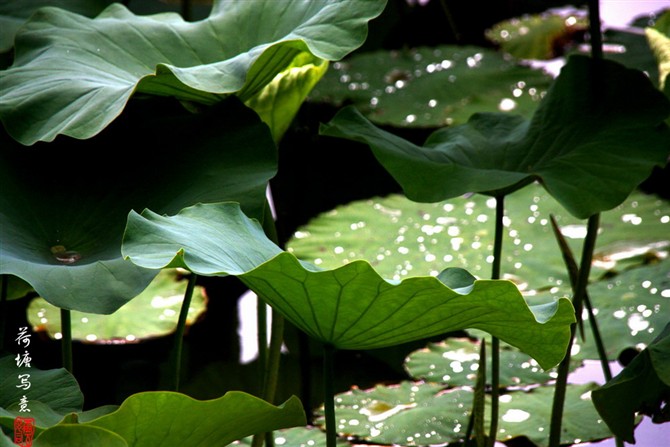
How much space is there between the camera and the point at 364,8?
1074 mm

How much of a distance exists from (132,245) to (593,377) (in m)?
1.02

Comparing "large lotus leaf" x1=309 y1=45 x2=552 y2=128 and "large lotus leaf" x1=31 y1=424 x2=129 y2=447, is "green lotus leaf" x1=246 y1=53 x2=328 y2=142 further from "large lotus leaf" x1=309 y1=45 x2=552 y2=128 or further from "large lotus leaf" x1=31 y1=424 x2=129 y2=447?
"large lotus leaf" x1=309 y1=45 x2=552 y2=128

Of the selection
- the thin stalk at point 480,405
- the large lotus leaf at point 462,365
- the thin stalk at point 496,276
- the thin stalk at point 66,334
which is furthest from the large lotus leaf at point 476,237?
the thin stalk at point 66,334

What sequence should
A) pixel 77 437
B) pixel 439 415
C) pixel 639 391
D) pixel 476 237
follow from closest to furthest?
1. pixel 77 437
2. pixel 639 391
3. pixel 439 415
4. pixel 476 237

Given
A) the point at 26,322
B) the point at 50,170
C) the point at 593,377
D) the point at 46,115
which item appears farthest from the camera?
the point at 26,322

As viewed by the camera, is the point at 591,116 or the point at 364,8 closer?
the point at 364,8

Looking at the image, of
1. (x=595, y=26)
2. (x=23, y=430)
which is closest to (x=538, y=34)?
(x=595, y=26)

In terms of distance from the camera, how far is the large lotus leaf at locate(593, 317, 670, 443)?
0.93m

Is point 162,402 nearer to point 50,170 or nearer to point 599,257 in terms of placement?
point 50,170

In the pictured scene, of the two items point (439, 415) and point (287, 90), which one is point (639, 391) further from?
point (287, 90)

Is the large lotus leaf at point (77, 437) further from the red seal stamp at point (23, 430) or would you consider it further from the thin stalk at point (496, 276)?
the thin stalk at point (496, 276)

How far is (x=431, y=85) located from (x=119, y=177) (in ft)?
4.90

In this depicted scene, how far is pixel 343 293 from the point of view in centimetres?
76

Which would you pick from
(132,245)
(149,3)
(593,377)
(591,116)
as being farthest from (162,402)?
(149,3)
